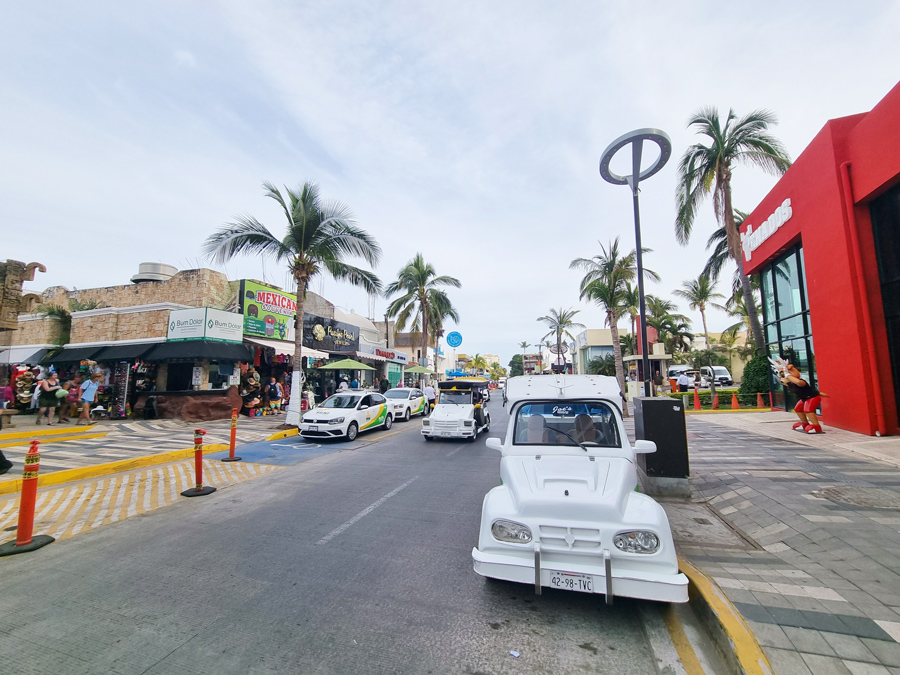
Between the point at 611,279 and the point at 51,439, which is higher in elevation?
the point at 611,279

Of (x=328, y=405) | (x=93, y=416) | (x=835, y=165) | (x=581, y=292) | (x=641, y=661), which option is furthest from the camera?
(x=581, y=292)

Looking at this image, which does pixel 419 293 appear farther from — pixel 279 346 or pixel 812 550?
pixel 812 550

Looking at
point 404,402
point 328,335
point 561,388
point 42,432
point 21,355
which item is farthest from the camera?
point 328,335

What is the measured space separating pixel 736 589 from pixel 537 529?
1.81 metres

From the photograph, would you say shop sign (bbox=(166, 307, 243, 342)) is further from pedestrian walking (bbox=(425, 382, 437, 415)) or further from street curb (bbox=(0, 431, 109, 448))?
pedestrian walking (bbox=(425, 382, 437, 415))

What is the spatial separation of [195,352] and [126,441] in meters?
4.13

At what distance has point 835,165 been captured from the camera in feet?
31.9

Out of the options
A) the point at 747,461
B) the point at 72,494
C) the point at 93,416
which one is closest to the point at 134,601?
the point at 72,494

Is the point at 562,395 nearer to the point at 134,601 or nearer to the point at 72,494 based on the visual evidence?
the point at 134,601

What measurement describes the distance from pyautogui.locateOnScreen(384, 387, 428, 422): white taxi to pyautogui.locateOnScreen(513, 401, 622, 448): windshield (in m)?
12.6

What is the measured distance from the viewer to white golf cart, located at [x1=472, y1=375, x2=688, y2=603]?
3.14 metres

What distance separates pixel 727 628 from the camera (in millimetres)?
2842

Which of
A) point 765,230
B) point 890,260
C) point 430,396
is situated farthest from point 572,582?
point 430,396

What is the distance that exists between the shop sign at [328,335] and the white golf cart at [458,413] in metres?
11.2
